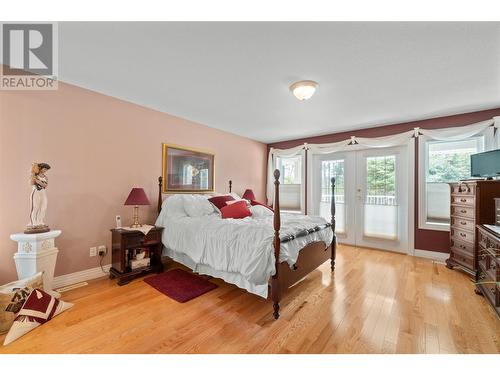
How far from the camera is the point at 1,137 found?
2.03m

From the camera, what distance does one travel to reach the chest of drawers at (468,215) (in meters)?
2.53

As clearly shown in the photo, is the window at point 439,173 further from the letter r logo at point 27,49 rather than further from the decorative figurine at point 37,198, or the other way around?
the decorative figurine at point 37,198

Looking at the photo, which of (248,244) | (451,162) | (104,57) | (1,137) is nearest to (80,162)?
(1,137)

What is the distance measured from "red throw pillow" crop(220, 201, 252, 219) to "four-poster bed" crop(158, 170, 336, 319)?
82cm

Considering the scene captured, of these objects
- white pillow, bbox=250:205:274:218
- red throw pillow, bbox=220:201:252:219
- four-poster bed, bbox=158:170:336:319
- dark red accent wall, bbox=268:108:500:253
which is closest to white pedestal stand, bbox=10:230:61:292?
red throw pillow, bbox=220:201:252:219

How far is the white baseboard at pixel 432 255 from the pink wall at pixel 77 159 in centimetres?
443

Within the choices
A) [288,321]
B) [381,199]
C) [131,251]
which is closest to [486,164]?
[381,199]

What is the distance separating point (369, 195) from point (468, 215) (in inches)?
57.6

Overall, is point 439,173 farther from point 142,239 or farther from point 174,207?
point 142,239

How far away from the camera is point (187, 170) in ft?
12.0

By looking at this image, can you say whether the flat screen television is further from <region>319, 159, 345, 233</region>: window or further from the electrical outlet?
the electrical outlet

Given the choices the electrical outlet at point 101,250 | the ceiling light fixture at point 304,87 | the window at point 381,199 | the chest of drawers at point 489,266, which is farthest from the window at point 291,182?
the electrical outlet at point 101,250
